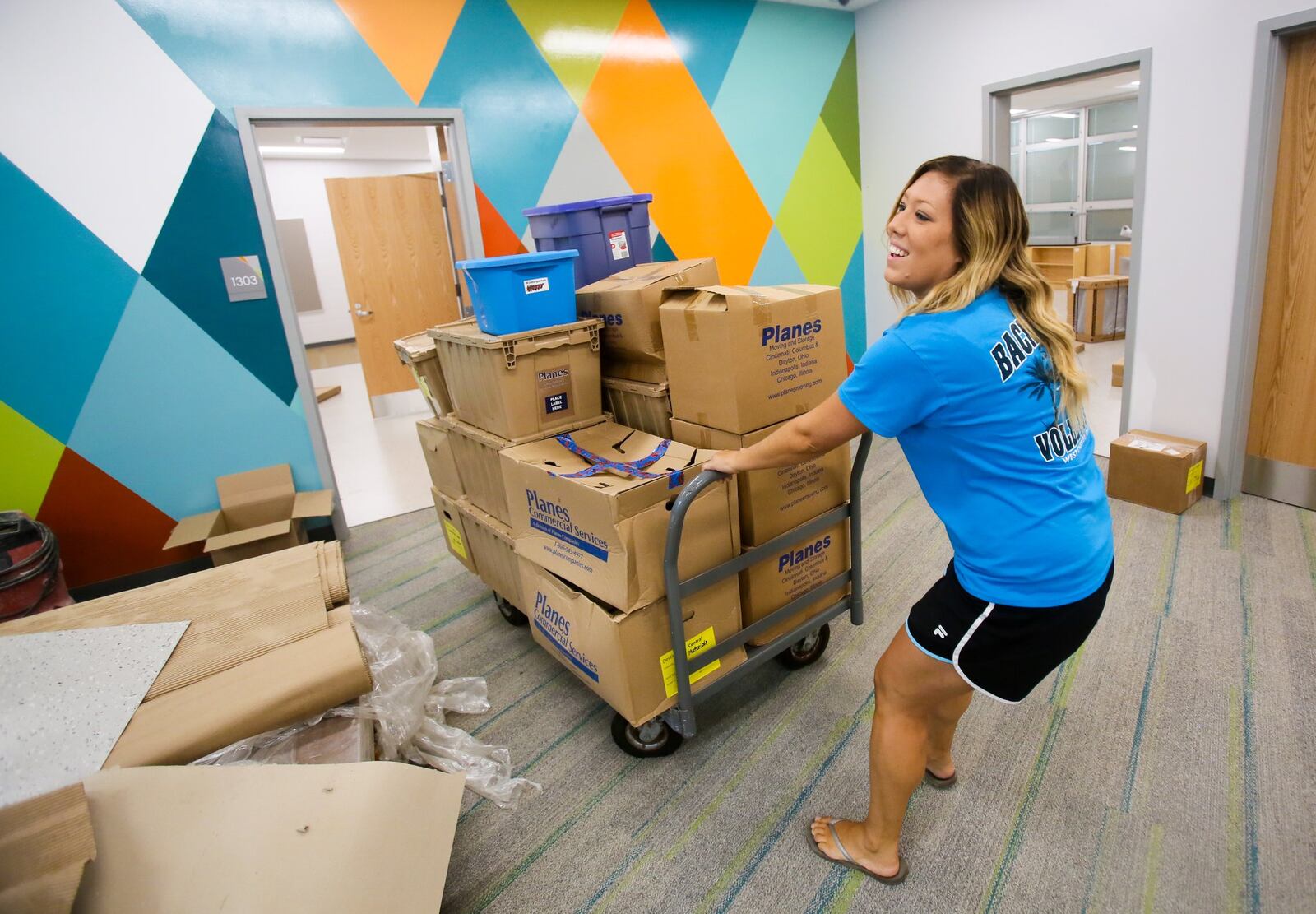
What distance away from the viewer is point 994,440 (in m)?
1.23

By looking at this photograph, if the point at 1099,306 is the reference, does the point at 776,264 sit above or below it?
above

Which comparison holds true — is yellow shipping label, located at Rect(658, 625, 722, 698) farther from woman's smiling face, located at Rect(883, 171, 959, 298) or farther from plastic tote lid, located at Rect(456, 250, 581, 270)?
plastic tote lid, located at Rect(456, 250, 581, 270)

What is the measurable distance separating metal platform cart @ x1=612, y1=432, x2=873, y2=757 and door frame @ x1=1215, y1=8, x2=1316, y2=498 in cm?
237

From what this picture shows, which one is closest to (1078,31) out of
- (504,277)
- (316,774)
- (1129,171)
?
(504,277)

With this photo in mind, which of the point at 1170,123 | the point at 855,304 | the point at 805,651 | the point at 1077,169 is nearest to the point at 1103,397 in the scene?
the point at 855,304

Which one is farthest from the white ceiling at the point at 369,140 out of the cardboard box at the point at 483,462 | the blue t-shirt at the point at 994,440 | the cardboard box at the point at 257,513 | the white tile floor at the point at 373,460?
the blue t-shirt at the point at 994,440

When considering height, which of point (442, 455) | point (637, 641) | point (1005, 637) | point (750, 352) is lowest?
point (637, 641)

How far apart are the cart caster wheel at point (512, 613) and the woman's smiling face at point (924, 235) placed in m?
1.98

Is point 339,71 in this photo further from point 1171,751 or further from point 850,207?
point 1171,751

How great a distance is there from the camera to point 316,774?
4.02 ft

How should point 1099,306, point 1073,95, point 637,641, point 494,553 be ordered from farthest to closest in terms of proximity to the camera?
point 1073,95, point 1099,306, point 494,553, point 637,641

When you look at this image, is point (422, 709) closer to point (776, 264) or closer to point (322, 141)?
point (776, 264)

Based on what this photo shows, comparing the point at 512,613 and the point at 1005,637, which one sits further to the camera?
the point at 512,613

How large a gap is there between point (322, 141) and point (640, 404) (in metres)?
8.47
